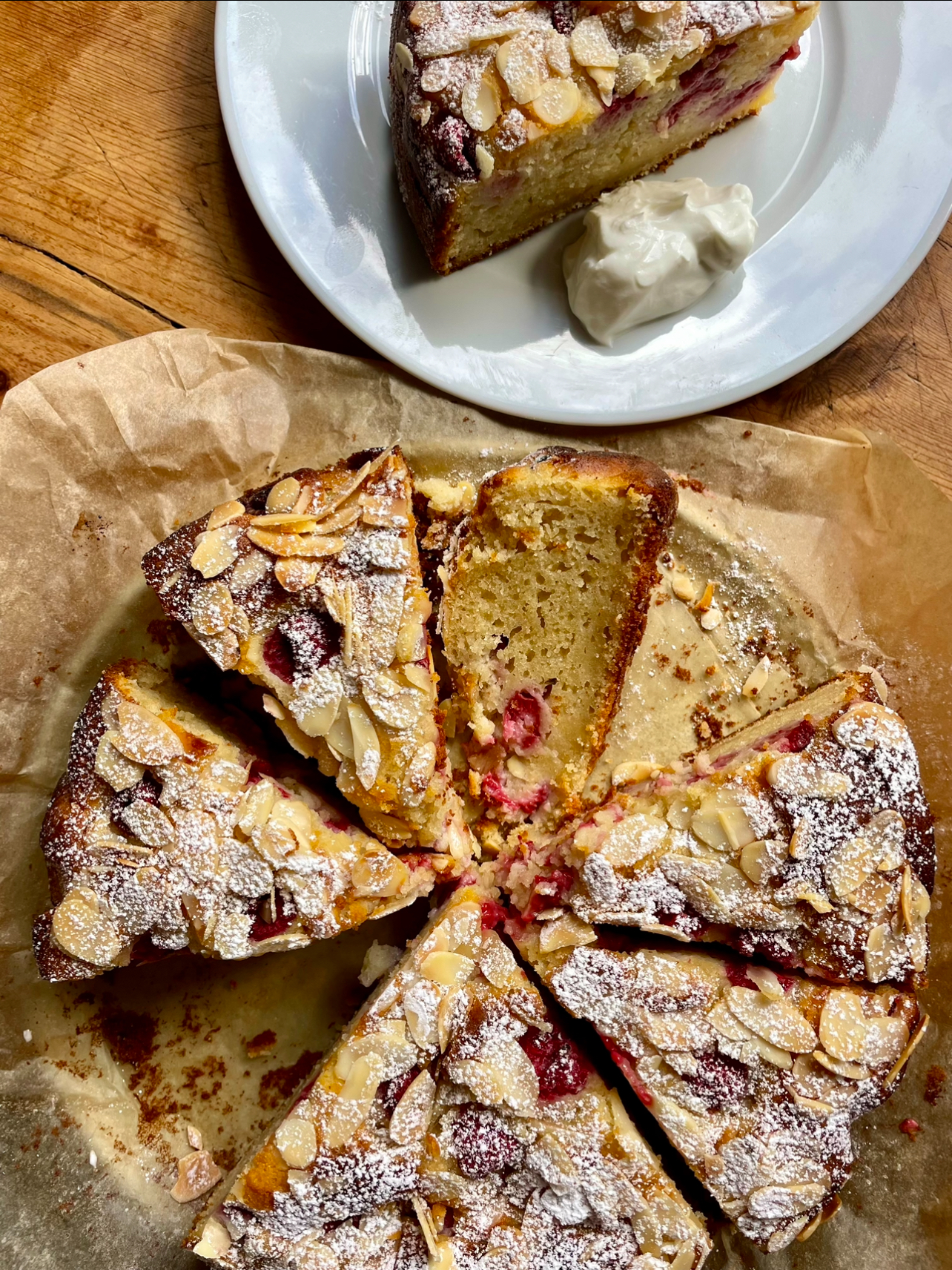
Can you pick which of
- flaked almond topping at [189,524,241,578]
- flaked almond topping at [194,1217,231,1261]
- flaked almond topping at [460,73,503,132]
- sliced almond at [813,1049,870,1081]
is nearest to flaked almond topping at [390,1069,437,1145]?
flaked almond topping at [194,1217,231,1261]

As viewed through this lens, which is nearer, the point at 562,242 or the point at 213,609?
the point at 213,609

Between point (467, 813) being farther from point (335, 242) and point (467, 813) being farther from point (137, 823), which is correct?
point (335, 242)

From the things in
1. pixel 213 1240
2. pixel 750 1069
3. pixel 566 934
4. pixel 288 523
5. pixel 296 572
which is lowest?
pixel 213 1240

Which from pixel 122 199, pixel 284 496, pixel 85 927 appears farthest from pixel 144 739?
pixel 122 199

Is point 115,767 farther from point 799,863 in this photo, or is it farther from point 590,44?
point 590,44

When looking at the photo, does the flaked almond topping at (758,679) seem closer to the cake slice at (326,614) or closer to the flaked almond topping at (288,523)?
the cake slice at (326,614)

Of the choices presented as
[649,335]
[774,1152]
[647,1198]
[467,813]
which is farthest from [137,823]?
[649,335]

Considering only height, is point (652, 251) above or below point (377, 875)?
above

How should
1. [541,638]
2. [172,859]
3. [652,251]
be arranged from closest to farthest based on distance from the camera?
[172,859] → [652,251] → [541,638]
